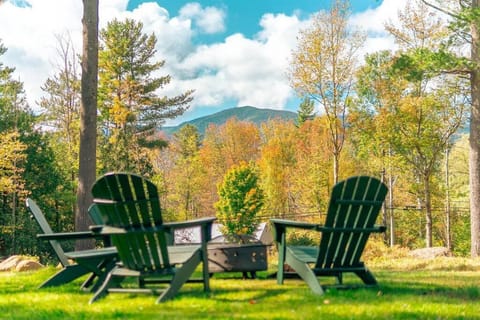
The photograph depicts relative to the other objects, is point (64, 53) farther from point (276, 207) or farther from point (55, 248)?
point (55, 248)

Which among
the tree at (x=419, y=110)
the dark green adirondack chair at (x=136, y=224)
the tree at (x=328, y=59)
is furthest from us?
the tree at (x=328, y=59)

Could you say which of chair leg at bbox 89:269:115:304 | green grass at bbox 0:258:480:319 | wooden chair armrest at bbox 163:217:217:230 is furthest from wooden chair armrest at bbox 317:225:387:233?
chair leg at bbox 89:269:115:304

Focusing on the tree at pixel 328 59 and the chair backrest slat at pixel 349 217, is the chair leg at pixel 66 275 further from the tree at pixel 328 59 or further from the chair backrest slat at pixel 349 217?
the tree at pixel 328 59

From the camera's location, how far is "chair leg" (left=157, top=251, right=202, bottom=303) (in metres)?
3.87

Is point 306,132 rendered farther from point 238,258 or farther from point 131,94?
point 238,258

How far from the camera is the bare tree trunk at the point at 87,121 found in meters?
8.10

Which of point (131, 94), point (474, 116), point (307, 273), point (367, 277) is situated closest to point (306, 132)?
point (131, 94)

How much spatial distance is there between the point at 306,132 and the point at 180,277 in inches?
1356

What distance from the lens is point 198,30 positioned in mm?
93688

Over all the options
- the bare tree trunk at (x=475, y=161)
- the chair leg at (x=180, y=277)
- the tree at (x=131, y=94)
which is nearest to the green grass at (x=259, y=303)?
the chair leg at (x=180, y=277)

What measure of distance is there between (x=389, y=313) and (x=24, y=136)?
2281cm

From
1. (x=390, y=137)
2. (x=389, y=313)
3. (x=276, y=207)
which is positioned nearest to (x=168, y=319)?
(x=389, y=313)

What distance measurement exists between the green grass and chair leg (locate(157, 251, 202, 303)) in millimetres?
59

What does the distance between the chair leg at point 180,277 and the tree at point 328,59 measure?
1643 centimetres
